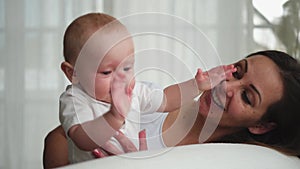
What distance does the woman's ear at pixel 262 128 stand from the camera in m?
1.07

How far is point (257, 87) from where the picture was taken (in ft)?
3.44

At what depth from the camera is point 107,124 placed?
905 mm

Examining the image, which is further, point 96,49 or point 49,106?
point 49,106

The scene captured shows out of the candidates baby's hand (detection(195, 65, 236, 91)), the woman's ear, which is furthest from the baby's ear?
the woman's ear

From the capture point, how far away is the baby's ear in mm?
988

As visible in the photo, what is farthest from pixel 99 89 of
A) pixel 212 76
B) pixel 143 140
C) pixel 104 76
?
pixel 212 76

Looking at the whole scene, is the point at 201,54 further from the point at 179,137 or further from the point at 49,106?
the point at 49,106

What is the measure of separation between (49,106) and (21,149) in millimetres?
117

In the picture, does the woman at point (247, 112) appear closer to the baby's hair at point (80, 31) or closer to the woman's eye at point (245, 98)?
the woman's eye at point (245, 98)

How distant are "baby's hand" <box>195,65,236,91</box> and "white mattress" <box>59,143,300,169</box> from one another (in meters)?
0.16

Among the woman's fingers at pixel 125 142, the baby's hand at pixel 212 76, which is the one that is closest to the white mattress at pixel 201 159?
the woman's fingers at pixel 125 142

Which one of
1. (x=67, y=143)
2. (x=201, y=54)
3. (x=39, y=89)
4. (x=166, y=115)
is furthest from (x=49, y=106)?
(x=201, y=54)

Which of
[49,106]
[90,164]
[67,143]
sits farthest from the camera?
[49,106]

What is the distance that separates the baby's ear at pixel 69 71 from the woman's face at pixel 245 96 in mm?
277
